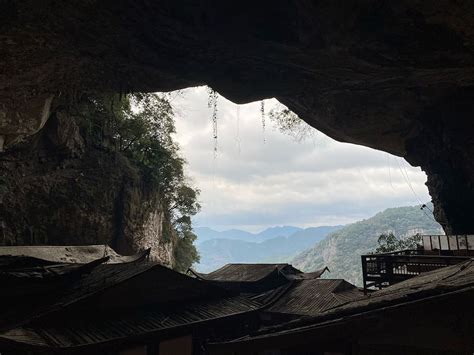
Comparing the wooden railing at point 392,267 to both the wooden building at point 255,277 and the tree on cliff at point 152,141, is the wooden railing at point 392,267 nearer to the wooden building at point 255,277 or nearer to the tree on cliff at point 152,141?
the wooden building at point 255,277

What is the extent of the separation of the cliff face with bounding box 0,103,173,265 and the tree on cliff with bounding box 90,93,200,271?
1.39 m

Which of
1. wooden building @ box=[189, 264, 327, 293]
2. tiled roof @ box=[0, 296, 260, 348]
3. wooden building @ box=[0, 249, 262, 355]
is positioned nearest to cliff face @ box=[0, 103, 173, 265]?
wooden building @ box=[189, 264, 327, 293]

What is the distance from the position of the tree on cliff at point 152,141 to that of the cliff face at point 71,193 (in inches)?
54.9

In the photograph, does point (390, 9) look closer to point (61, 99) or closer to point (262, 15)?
point (262, 15)

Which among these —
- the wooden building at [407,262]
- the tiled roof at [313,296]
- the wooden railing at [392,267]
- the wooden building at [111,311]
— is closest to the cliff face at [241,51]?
the wooden building at [407,262]

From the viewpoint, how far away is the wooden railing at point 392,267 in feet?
44.0

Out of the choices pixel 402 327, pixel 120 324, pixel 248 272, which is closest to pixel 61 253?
pixel 120 324

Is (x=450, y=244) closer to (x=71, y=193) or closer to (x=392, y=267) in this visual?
(x=392, y=267)

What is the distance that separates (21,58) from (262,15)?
9444 millimetres

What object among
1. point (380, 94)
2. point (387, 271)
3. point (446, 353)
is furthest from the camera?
point (380, 94)

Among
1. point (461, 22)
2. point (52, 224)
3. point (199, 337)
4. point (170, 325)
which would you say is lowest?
point (199, 337)

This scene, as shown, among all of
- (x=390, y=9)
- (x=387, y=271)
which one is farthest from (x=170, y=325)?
(x=390, y=9)

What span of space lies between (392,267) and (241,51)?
11656mm

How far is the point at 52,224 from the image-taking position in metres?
23.9
